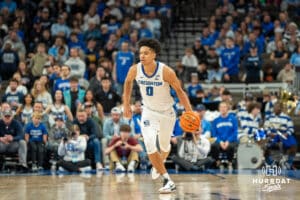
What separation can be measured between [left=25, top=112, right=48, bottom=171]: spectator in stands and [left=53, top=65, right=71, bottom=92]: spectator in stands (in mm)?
1593

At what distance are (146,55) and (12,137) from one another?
6.55m

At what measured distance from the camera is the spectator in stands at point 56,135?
17.3m

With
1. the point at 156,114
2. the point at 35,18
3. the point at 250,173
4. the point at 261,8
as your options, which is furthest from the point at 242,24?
the point at 156,114

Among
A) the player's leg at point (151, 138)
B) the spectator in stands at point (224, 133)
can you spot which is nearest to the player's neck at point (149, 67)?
the player's leg at point (151, 138)

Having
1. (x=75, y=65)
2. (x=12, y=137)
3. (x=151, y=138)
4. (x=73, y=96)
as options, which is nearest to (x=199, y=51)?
(x=75, y=65)

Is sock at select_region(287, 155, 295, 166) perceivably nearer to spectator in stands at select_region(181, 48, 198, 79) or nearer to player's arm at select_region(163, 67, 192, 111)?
spectator in stands at select_region(181, 48, 198, 79)

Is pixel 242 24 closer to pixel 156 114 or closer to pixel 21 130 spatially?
pixel 21 130

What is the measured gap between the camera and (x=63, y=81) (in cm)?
1903

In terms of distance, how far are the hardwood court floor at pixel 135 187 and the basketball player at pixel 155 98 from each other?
581 millimetres

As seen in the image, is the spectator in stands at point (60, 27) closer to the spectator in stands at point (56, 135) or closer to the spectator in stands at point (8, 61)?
the spectator in stands at point (8, 61)

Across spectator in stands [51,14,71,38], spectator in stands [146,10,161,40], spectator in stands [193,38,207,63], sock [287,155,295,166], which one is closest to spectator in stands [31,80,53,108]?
spectator in stands [51,14,71,38]

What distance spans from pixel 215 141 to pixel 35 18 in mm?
8533

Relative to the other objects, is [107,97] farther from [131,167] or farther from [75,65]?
[131,167]

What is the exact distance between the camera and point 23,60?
2148 centimetres
